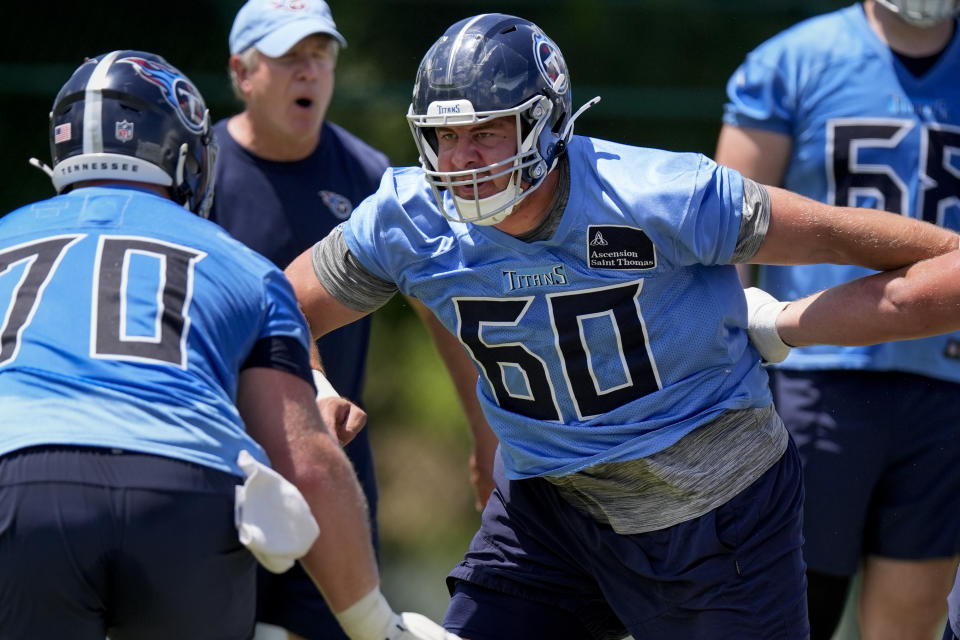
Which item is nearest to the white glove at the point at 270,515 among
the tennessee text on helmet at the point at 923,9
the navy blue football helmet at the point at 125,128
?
the navy blue football helmet at the point at 125,128

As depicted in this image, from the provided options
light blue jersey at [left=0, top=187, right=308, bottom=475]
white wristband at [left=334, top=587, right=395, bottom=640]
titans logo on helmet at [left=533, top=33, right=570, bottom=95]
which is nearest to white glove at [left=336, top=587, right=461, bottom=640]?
white wristband at [left=334, top=587, right=395, bottom=640]

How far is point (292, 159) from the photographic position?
14.7 ft

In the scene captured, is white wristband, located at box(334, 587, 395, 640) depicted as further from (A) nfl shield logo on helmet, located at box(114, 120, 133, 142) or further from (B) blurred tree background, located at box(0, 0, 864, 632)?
(B) blurred tree background, located at box(0, 0, 864, 632)

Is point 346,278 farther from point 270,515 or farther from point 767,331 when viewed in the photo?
point 767,331

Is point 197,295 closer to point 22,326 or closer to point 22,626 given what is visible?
point 22,326

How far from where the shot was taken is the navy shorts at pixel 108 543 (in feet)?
7.60

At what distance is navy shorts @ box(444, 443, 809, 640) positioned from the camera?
9.93 ft

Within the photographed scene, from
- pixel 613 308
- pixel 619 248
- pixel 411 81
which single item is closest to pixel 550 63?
pixel 619 248

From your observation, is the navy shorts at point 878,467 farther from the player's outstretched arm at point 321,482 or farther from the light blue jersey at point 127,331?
the light blue jersey at point 127,331

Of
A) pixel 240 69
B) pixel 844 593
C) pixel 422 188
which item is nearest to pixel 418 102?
pixel 422 188

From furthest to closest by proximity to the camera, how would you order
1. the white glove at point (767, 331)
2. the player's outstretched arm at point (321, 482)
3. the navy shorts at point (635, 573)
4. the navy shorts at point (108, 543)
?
the white glove at point (767, 331) < the navy shorts at point (635, 573) < the player's outstretched arm at point (321, 482) < the navy shorts at point (108, 543)

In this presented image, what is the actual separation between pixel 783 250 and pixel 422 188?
82cm

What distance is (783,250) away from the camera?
2949mm

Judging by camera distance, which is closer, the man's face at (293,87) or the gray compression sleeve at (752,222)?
the gray compression sleeve at (752,222)
